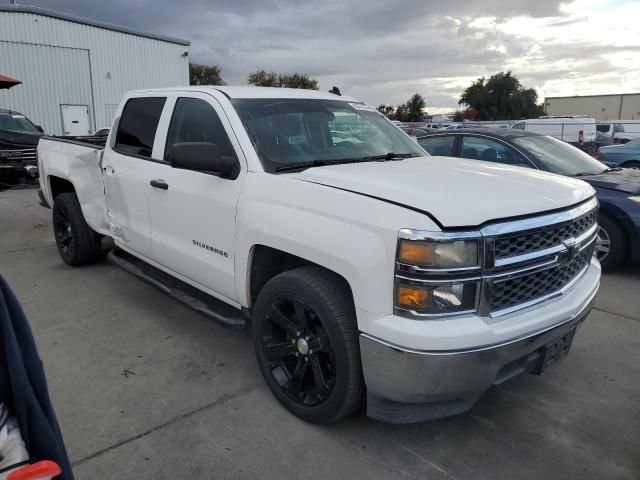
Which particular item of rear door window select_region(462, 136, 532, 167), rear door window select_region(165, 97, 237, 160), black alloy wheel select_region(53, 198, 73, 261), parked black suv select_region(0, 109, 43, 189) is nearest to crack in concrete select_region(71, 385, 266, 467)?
rear door window select_region(165, 97, 237, 160)

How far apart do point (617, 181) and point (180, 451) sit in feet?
17.9

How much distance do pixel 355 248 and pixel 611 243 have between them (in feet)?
14.7

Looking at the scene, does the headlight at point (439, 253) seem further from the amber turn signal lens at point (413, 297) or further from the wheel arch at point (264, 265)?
the wheel arch at point (264, 265)

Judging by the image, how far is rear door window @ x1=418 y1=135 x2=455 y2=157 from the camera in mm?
6824

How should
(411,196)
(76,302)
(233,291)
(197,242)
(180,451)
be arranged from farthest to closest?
(76,302) < (197,242) < (233,291) < (180,451) < (411,196)

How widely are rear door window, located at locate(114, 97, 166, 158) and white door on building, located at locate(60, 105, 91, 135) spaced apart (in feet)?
71.5

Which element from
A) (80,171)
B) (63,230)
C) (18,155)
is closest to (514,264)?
(80,171)

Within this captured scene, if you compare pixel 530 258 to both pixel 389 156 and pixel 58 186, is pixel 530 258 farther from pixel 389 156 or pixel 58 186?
pixel 58 186

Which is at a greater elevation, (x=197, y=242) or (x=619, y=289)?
(x=197, y=242)

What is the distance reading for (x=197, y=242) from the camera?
11.7ft

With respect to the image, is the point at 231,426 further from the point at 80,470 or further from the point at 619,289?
the point at 619,289

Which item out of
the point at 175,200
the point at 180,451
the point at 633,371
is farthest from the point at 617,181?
the point at 180,451

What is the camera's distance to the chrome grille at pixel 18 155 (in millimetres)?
12125

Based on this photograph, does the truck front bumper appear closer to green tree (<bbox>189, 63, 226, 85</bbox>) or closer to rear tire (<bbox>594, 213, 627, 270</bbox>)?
rear tire (<bbox>594, 213, 627, 270</bbox>)
